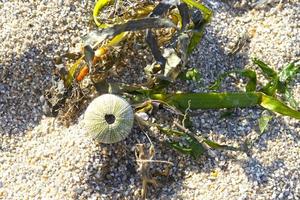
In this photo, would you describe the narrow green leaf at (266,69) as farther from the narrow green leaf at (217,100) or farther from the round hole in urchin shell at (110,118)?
the round hole in urchin shell at (110,118)

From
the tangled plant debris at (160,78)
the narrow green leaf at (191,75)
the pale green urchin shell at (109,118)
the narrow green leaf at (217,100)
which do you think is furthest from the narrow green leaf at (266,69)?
the pale green urchin shell at (109,118)

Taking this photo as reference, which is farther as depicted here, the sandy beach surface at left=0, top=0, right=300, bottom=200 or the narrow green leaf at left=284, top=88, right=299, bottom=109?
the narrow green leaf at left=284, top=88, right=299, bottom=109

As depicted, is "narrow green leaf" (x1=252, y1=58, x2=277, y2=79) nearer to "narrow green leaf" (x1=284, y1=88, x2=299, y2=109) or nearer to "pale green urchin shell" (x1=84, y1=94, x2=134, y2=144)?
"narrow green leaf" (x1=284, y1=88, x2=299, y2=109)

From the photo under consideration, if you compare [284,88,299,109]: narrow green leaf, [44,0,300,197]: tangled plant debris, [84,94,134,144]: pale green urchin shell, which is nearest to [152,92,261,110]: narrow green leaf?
[44,0,300,197]: tangled plant debris

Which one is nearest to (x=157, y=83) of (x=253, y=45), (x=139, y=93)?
(x=139, y=93)

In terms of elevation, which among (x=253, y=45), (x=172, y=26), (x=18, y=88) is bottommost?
(x=18, y=88)

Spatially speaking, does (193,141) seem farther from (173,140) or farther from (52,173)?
(52,173)

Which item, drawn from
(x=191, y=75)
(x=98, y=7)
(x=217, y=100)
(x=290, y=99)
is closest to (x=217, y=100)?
(x=217, y=100)
